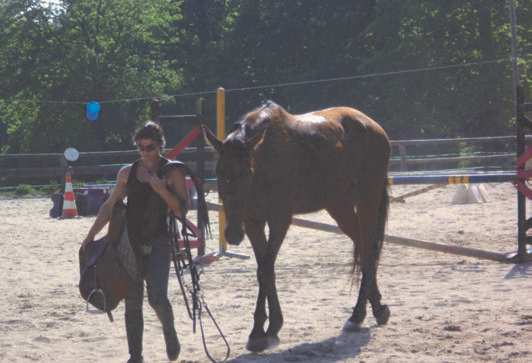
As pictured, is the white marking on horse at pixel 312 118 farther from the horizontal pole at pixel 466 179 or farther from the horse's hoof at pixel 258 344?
the horizontal pole at pixel 466 179

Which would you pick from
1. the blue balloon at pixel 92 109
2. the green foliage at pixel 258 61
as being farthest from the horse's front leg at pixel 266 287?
the green foliage at pixel 258 61

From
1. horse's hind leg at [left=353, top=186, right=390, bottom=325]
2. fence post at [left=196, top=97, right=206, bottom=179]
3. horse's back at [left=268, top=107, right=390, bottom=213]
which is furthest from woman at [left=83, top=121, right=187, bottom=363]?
fence post at [left=196, top=97, right=206, bottom=179]

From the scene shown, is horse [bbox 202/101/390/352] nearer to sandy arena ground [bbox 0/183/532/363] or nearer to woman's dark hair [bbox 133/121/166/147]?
sandy arena ground [bbox 0/183/532/363]

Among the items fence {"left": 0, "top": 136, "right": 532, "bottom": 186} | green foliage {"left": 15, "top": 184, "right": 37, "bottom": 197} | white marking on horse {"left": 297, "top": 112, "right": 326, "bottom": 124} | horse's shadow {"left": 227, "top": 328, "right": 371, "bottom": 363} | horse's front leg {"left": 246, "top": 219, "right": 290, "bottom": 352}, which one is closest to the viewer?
horse's shadow {"left": 227, "top": 328, "right": 371, "bottom": 363}

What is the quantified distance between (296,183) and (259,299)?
91cm

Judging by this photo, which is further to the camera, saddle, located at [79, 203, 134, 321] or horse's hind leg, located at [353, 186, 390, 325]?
horse's hind leg, located at [353, 186, 390, 325]

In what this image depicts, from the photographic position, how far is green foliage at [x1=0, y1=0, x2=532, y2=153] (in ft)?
119

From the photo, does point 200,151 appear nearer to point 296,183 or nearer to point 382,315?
point 296,183

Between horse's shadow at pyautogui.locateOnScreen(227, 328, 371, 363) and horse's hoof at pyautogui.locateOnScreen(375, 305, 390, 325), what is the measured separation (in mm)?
417

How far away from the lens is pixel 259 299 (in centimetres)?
606

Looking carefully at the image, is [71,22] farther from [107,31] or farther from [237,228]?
[237,228]

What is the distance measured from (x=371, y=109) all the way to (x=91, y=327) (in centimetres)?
3225

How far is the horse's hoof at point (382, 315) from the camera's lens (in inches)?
259

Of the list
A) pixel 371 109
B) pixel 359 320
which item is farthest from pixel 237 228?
pixel 371 109
